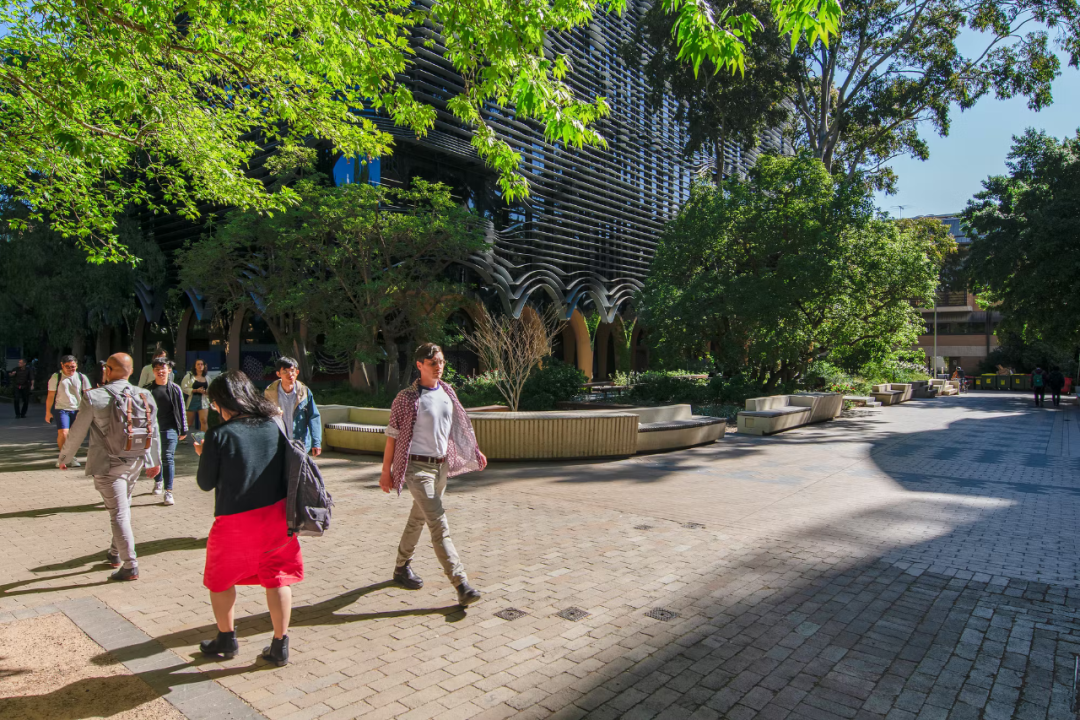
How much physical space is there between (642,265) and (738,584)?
97.5ft

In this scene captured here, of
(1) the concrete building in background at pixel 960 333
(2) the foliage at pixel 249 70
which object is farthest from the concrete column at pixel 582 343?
(1) the concrete building in background at pixel 960 333

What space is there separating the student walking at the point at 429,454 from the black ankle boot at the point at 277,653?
1.03 m

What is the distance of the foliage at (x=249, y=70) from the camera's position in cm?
569

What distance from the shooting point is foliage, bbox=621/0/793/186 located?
23.6 meters

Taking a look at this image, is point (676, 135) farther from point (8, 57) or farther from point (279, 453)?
point (279, 453)

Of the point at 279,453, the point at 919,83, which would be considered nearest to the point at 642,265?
the point at 919,83

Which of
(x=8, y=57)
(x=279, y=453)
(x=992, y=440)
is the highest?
(x=8, y=57)

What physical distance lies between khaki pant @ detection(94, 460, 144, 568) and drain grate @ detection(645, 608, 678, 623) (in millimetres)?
3629

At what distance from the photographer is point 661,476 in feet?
31.0

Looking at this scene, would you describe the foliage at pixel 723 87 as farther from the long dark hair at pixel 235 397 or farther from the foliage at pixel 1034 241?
the long dark hair at pixel 235 397

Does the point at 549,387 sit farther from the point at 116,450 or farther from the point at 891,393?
the point at 891,393

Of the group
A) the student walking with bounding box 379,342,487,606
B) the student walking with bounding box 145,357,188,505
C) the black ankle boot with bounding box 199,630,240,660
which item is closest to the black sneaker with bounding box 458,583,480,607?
the student walking with bounding box 379,342,487,606

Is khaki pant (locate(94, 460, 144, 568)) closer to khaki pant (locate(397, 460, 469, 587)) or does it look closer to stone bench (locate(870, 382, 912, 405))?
khaki pant (locate(397, 460, 469, 587))

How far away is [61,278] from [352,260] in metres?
13.4
